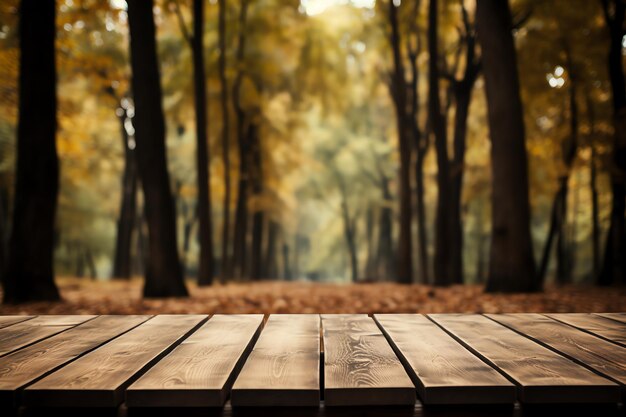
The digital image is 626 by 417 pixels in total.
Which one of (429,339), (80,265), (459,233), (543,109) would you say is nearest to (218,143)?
(459,233)

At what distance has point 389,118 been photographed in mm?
26344

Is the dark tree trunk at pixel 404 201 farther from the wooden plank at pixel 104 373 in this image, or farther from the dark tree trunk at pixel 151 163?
the wooden plank at pixel 104 373

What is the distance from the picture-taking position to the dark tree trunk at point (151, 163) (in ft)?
28.4

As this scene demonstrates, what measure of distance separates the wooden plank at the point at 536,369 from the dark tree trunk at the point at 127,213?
1778cm

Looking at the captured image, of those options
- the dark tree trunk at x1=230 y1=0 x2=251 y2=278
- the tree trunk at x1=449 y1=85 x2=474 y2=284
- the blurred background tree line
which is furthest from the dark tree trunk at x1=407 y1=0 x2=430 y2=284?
the dark tree trunk at x1=230 y1=0 x2=251 y2=278

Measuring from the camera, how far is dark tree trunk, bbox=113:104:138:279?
765 inches

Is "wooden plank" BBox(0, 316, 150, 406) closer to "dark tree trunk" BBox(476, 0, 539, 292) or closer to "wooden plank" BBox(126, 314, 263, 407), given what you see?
"wooden plank" BBox(126, 314, 263, 407)

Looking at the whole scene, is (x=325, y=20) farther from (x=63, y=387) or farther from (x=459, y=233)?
(x=63, y=387)

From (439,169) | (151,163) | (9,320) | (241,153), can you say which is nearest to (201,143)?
(241,153)

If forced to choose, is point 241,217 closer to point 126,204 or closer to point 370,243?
point 126,204

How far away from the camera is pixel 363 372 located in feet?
6.05

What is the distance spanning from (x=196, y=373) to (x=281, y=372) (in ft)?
0.93

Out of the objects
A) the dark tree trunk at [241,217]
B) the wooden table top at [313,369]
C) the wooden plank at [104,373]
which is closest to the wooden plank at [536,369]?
the wooden table top at [313,369]

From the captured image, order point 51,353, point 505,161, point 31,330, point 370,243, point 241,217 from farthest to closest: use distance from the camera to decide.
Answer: point 370,243 < point 241,217 < point 505,161 < point 31,330 < point 51,353
